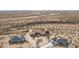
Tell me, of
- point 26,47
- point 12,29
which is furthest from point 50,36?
point 12,29

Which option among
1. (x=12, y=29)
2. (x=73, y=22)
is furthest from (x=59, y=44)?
(x=12, y=29)

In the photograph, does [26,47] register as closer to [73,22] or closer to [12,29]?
[12,29]
